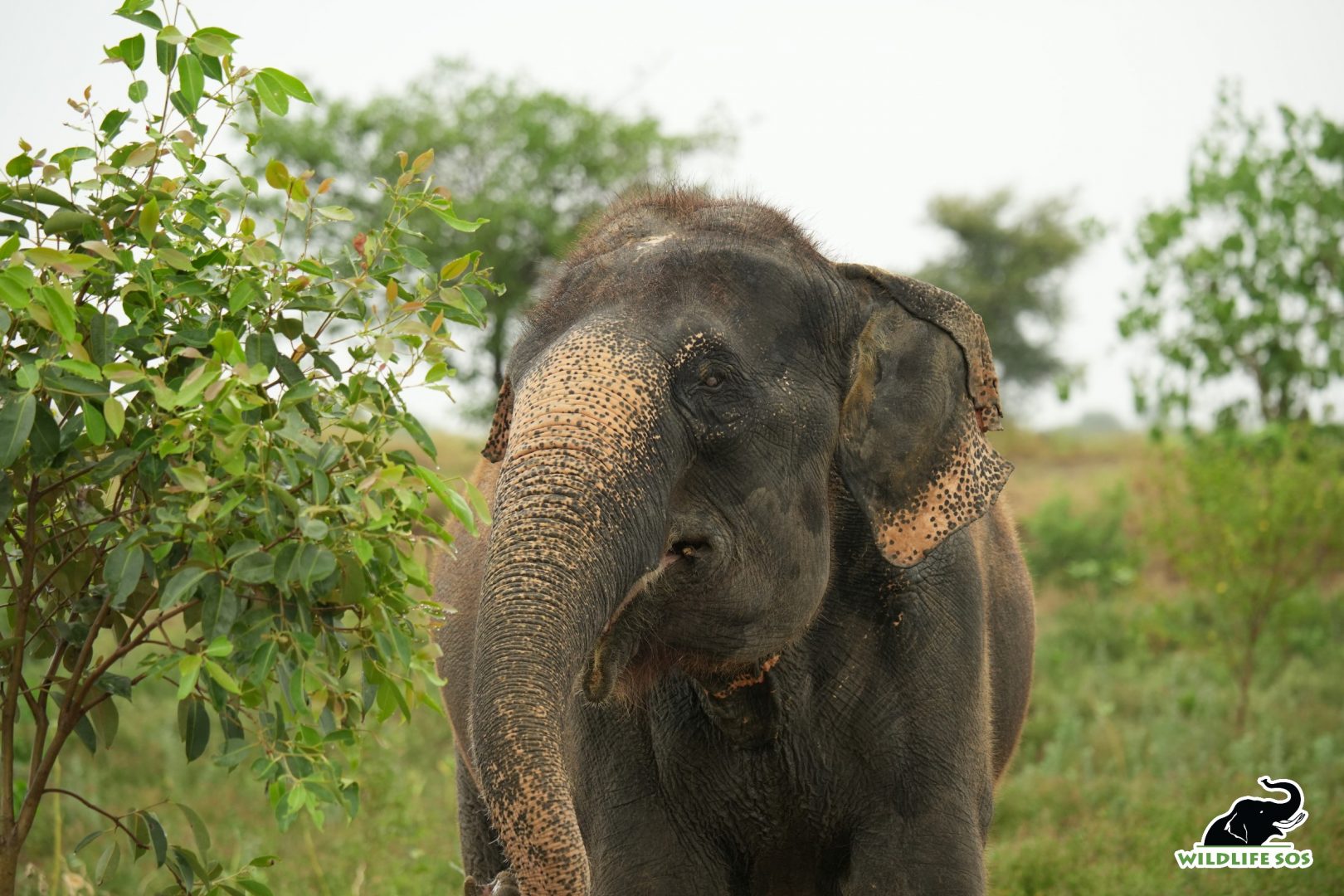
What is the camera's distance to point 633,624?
12.0 feet

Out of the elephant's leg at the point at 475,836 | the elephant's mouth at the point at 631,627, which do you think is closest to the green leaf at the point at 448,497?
the elephant's mouth at the point at 631,627

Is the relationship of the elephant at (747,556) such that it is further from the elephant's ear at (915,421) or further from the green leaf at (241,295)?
the green leaf at (241,295)

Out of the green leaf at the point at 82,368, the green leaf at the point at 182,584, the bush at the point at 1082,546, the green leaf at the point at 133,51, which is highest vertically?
the bush at the point at 1082,546

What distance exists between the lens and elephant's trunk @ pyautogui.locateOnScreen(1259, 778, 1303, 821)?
8641 mm

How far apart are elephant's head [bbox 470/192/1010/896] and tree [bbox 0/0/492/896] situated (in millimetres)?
261

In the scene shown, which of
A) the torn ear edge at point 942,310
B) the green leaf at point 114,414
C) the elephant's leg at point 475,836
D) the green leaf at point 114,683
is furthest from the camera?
the elephant's leg at point 475,836

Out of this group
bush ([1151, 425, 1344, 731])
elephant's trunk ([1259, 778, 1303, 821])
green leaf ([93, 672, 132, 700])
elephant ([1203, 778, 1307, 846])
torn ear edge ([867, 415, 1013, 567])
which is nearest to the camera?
green leaf ([93, 672, 132, 700])

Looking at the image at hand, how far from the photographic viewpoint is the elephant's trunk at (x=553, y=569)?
3.06 m

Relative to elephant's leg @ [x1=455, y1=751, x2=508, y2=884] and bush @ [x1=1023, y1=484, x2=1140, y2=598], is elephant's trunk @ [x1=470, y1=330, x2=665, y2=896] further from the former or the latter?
bush @ [x1=1023, y1=484, x2=1140, y2=598]

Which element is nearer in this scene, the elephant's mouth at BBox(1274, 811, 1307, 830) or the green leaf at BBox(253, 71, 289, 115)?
the green leaf at BBox(253, 71, 289, 115)

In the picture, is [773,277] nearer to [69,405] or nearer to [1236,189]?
[69,405]

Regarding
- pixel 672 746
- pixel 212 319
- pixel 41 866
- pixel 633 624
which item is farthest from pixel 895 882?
pixel 41 866

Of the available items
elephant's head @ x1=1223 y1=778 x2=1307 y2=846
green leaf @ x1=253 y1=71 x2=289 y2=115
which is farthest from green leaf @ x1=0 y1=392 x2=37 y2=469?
elephant's head @ x1=1223 y1=778 x2=1307 y2=846

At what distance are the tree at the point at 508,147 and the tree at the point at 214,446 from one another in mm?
16618
